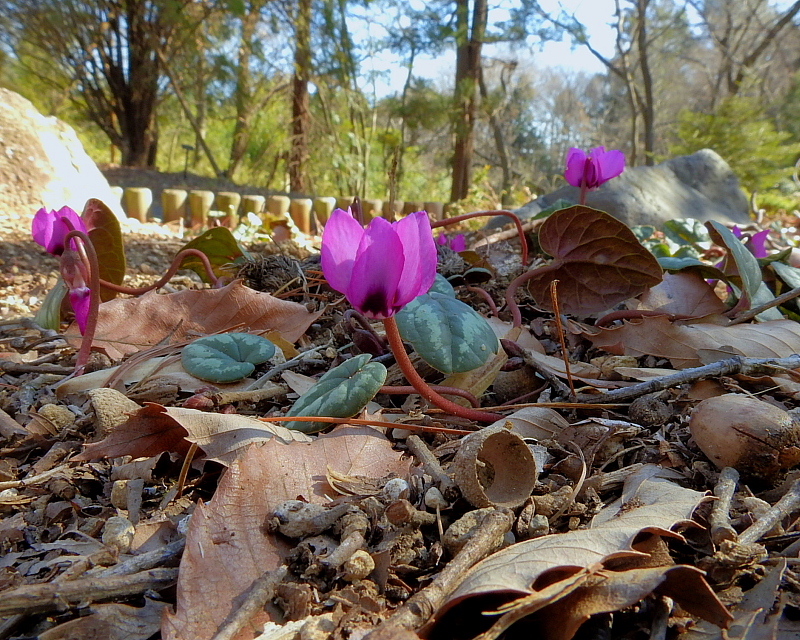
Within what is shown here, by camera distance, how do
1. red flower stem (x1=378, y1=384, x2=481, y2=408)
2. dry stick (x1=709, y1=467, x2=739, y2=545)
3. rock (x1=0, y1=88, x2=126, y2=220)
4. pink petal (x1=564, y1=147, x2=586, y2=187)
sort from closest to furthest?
dry stick (x1=709, y1=467, x2=739, y2=545), red flower stem (x1=378, y1=384, x2=481, y2=408), pink petal (x1=564, y1=147, x2=586, y2=187), rock (x1=0, y1=88, x2=126, y2=220)

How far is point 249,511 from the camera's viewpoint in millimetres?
683

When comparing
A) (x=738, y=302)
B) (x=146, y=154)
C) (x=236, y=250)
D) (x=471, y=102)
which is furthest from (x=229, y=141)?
(x=738, y=302)

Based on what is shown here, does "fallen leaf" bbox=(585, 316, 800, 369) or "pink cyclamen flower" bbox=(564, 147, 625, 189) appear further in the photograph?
"pink cyclamen flower" bbox=(564, 147, 625, 189)

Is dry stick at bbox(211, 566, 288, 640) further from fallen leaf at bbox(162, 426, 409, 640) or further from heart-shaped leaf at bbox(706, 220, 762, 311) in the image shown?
heart-shaped leaf at bbox(706, 220, 762, 311)

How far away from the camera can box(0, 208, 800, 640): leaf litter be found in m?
0.55

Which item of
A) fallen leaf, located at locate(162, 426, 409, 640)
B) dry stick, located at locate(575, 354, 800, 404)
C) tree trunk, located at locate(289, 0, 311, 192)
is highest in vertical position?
tree trunk, located at locate(289, 0, 311, 192)

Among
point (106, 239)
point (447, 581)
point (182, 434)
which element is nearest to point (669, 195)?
point (106, 239)

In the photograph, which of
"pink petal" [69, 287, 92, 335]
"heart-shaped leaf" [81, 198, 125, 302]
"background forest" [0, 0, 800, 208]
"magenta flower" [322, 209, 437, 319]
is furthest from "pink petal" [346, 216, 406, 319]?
"background forest" [0, 0, 800, 208]

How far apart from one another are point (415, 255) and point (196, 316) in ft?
2.61

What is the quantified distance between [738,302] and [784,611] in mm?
954

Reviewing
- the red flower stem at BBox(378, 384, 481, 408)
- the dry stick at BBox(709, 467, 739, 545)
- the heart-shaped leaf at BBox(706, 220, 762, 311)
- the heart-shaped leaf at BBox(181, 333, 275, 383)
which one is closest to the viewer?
the dry stick at BBox(709, 467, 739, 545)

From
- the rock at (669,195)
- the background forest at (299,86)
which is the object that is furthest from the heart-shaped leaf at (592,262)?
the background forest at (299,86)

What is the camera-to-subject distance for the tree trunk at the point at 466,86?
29.7ft

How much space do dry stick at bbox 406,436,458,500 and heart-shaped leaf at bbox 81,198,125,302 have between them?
98cm
